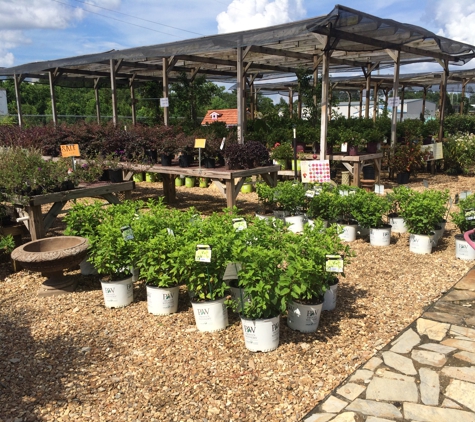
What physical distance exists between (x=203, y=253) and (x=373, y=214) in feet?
9.30

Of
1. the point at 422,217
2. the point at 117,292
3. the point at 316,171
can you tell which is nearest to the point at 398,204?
the point at 422,217

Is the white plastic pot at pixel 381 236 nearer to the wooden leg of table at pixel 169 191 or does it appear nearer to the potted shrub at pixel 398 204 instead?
the potted shrub at pixel 398 204

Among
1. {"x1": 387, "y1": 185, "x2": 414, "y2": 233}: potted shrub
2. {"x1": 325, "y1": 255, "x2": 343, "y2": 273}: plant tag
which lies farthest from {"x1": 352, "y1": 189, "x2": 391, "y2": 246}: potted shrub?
{"x1": 325, "y1": 255, "x2": 343, "y2": 273}: plant tag

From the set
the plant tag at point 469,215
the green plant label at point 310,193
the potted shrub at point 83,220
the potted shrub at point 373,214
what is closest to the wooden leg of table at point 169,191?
the green plant label at point 310,193

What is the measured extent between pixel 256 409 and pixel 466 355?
56.9 inches

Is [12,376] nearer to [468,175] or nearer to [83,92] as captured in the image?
[468,175]

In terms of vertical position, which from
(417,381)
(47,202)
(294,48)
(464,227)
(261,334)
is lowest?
(417,381)

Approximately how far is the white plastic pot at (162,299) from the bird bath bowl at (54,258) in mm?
822

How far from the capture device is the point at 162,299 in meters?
3.45

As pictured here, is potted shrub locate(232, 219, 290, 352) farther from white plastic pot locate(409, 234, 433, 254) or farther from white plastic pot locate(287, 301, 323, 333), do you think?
white plastic pot locate(409, 234, 433, 254)

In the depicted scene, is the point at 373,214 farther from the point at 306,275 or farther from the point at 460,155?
the point at 460,155

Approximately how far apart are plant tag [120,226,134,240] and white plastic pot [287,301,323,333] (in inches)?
53.5

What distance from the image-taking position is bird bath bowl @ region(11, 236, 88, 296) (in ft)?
12.1

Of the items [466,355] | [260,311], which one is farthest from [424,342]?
[260,311]
